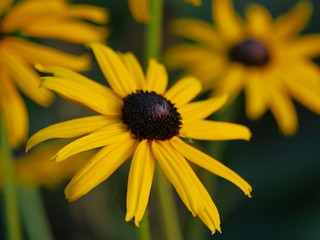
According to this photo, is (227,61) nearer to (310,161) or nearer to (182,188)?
(310,161)

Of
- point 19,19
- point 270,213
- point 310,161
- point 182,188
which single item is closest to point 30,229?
point 19,19

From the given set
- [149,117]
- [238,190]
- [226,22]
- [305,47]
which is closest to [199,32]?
[226,22]

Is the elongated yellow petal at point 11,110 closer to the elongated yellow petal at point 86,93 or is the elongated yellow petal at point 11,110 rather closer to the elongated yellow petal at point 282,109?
the elongated yellow petal at point 86,93

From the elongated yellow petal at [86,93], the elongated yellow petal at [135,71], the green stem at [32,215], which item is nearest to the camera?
the elongated yellow petal at [86,93]

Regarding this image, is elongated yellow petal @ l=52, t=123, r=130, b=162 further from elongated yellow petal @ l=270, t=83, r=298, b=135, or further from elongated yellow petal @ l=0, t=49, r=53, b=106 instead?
elongated yellow petal @ l=270, t=83, r=298, b=135

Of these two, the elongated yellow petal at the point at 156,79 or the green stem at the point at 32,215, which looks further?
the green stem at the point at 32,215

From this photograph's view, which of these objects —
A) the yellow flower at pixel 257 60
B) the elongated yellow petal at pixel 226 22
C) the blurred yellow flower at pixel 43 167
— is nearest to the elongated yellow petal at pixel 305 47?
the yellow flower at pixel 257 60

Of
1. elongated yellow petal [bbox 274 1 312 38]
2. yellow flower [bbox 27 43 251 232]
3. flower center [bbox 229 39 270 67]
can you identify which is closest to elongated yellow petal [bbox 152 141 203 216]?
yellow flower [bbox 27 43 251 232]
